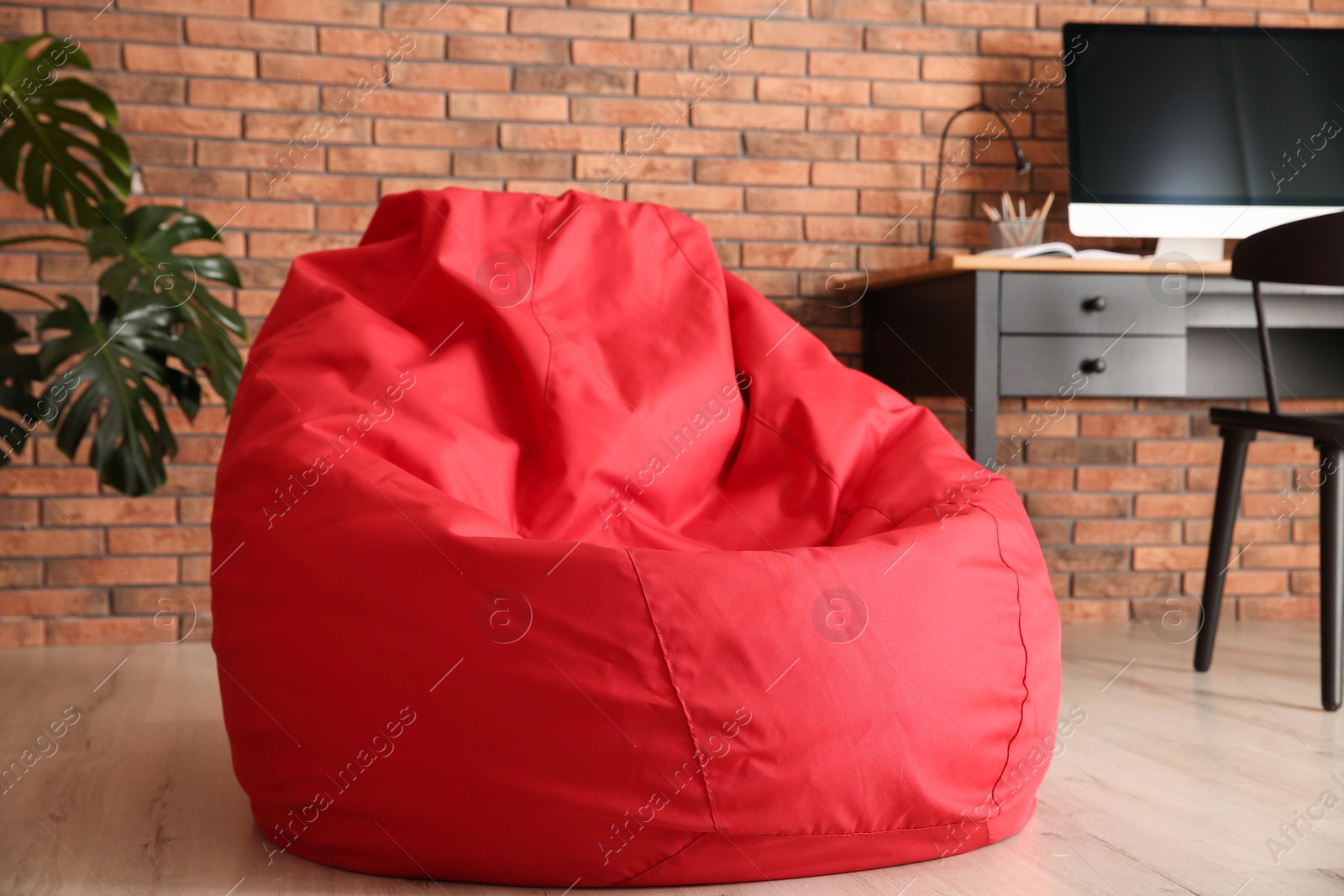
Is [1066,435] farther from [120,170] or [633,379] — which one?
[120,170]

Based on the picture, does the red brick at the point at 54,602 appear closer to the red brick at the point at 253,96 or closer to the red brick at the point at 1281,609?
the red brick at the point at 253,96

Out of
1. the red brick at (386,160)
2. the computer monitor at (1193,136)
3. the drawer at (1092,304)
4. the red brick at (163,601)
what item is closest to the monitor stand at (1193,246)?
the computer monitor at (1193,136)

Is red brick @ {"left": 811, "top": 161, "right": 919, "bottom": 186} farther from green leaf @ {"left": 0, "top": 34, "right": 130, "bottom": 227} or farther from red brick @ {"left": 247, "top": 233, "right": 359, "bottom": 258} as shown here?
green leaf @ {"left": 0, "top": 34, "right": 130, "bottom": 227}

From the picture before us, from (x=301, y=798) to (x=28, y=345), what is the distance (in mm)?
1702

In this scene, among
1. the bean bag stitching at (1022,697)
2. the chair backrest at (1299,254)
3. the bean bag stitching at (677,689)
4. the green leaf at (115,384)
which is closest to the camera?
the bean bag stitching at (677,689)

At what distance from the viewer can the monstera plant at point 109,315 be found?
185cm

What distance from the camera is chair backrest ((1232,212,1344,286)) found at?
1.97 metres

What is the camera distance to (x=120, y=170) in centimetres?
218

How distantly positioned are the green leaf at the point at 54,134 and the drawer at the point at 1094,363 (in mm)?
1733

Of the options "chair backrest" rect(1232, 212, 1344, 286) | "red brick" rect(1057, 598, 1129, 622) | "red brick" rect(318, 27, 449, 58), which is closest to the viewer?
"chair backrest" rect(1232, 212, 1344, 286)

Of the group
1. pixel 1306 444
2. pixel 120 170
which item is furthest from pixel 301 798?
pixel 1306 444

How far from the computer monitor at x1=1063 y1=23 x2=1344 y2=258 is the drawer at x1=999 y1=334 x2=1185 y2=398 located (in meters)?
0.48

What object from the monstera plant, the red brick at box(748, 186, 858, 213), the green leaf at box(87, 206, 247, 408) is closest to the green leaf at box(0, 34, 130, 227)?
the monstera plant

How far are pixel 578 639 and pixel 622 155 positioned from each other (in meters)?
1.80
